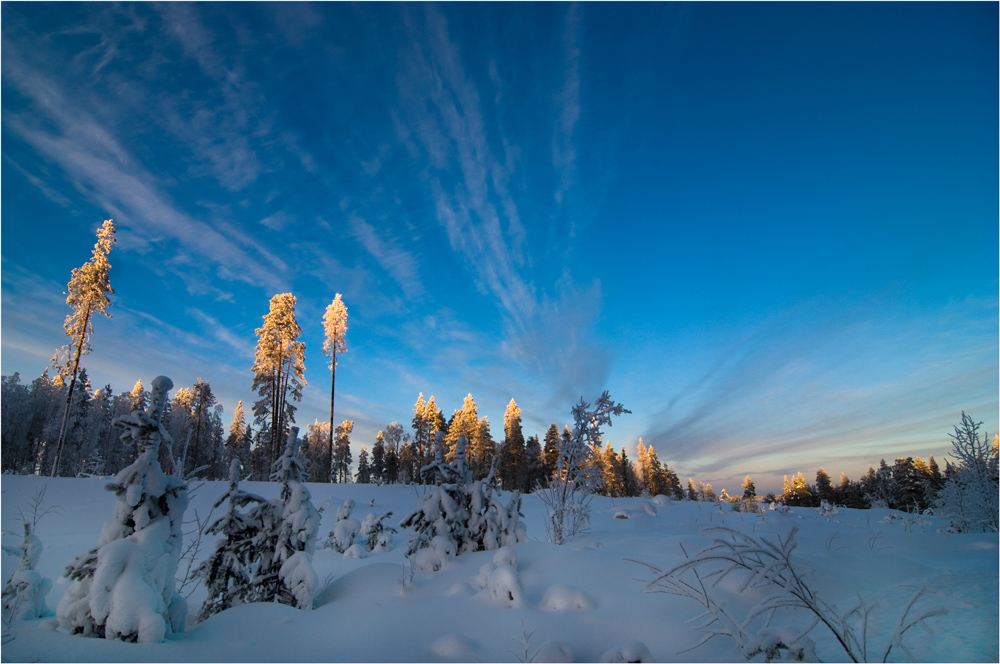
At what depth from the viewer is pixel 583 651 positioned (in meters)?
5.03

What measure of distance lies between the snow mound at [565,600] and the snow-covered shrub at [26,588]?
659 centimetres

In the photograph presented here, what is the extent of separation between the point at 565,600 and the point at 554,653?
1.48 meters

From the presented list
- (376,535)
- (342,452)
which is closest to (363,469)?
(342,452)

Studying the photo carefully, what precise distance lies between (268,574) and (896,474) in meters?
62.1

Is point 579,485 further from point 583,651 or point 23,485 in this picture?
point 23,485

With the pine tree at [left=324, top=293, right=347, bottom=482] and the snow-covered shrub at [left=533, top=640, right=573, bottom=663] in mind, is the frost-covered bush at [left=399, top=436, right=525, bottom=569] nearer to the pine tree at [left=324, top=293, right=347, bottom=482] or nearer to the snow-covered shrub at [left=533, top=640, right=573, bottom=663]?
the snow-covered shrub at [left=533, top=640, right=573, bottom=663]

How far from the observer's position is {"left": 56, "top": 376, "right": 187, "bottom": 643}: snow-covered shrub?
4.28 meters

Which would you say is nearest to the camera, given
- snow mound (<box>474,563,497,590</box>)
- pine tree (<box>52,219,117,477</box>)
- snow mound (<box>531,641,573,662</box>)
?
snow mound (<box>531,641,573,662</box>)

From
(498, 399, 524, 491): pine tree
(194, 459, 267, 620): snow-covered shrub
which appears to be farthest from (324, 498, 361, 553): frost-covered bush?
(498, 399, 524, 491): pine tree

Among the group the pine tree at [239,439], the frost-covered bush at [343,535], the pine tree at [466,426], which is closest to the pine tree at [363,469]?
the pine tree at [239,439]

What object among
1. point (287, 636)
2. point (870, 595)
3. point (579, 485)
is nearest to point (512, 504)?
point (579, 485)

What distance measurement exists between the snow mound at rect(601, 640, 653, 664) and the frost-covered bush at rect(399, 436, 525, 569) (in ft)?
15.0

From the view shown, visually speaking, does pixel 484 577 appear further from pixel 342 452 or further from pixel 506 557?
pixel 342 452

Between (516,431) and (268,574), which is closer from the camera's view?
(268,574)
